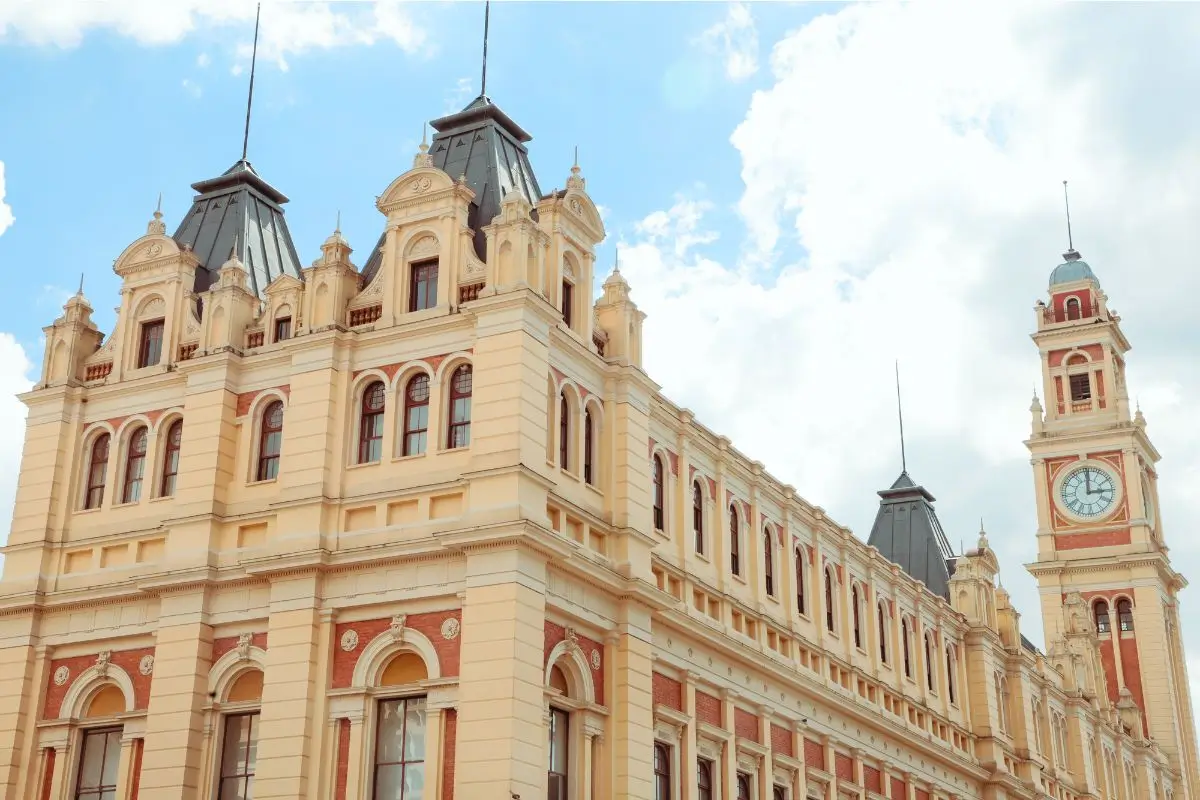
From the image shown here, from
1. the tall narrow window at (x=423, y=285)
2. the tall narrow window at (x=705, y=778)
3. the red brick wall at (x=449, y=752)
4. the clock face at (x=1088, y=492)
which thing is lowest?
Answer: the red brick wall at (x=449, y=752)

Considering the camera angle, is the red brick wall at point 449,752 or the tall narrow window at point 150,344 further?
the tall narrow window at point 150,344

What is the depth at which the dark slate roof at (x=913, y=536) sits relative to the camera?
6362cm

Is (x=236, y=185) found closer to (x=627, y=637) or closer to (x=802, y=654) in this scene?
(x=627, y=637)

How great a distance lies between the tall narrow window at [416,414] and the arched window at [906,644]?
77.5 ft

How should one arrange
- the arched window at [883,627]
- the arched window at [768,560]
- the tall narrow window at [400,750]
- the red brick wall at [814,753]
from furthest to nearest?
the arched window at [883,627], the arched window at [768,560], the red brick wall at [814,753], the tall narrow window at [400,750]

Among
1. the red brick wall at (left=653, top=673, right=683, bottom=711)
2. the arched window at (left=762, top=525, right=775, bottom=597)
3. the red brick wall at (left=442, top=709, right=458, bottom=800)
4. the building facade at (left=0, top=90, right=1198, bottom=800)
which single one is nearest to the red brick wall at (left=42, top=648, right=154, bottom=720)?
the building facade at (left=0, top=90, right=1198, bottom=800)

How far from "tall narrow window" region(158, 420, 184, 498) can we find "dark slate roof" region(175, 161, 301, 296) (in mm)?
4465

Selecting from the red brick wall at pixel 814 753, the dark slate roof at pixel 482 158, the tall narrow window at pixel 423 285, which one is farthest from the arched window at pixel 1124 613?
the tall narrow window at pixel 423 285

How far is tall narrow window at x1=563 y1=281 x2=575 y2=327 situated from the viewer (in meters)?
37.5

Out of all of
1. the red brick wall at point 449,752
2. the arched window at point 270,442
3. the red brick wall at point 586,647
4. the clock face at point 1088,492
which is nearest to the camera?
the red brick wall at point 449,752

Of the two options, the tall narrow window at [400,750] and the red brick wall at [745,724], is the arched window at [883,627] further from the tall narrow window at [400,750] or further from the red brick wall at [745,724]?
the tall narrow window at [400,750]

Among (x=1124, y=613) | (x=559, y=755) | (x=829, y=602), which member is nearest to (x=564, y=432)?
(x=559, y=755)

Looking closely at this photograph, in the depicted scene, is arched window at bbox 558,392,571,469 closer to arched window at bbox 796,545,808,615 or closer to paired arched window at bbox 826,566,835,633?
arched window at bbox 796,545,808,615

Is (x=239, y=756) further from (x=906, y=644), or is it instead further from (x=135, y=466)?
(x=906, y=644)
